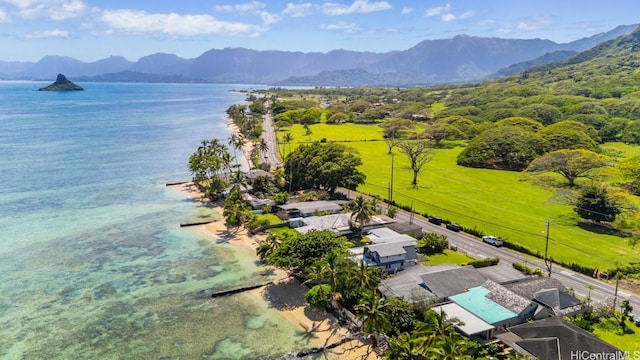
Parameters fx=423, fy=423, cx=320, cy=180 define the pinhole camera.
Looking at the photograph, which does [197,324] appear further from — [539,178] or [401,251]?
[539,178]

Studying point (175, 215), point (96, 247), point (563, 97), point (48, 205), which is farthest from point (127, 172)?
point (563, 97)

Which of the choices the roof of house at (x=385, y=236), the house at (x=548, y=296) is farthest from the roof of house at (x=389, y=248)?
the house at (x=548, y=296)

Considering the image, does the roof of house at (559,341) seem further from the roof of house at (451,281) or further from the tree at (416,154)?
the tree at (416,154)

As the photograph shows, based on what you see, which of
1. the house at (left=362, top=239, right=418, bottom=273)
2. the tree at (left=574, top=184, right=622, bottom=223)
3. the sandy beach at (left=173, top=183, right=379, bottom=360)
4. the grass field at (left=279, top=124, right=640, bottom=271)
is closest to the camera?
the sandy beach at (left=173, top=183, right=379, bottom=360)

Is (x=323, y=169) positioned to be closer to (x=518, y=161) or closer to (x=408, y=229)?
(x=408, y=229)

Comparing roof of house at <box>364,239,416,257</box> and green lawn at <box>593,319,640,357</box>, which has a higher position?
roof of house at <box>364,239,416,257</box>

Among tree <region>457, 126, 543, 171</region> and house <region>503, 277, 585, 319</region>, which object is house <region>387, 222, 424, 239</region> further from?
tree <region>457, 126, 543, 171</region>

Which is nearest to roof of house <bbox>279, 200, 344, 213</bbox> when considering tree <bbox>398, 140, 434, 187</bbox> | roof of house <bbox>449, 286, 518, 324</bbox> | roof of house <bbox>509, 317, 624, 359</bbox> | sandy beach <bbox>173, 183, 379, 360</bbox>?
sandy beach <bbox>173, 183, 379, 360</bbox>

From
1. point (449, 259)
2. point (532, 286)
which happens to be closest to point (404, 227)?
point (449, 259)
